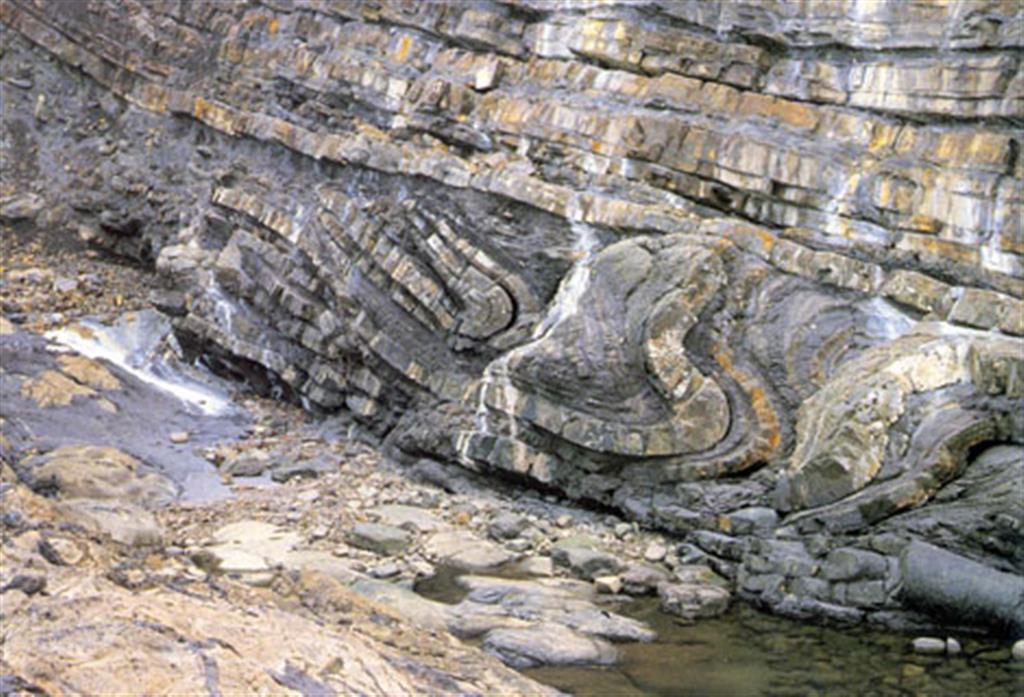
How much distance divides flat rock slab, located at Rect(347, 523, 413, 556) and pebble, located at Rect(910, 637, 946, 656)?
14.5ft

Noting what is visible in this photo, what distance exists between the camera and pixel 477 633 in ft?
32.2

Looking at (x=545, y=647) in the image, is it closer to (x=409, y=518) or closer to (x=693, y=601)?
(x=693, y=601)

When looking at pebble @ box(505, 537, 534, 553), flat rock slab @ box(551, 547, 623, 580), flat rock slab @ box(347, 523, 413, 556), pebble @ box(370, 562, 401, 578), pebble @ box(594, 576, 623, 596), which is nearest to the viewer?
pebble @ box(370, 562, 401, 578)

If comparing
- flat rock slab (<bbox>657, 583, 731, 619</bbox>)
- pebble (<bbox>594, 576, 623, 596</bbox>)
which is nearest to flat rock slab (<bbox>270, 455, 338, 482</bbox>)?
pebble (<bbox>594, 576, 623, 596</bbox>)

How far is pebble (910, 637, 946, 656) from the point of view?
996 cm

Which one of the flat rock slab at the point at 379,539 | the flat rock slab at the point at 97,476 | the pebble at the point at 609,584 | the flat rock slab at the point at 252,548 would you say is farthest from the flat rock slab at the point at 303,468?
the pebble at the point at 609,584

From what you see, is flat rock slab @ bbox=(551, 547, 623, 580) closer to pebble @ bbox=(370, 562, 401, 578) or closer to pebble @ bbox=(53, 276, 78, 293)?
pebble @ bbox=(370, 562, 401, 578)

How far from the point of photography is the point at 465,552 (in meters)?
11.9

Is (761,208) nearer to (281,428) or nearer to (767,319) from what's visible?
(767,319)

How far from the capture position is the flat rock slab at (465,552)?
11633 millimetres

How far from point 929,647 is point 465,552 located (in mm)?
4009

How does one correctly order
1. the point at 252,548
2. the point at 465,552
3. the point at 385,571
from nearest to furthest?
1. the point at 385,571
2. the point at 252,548
3. the point at 465,552

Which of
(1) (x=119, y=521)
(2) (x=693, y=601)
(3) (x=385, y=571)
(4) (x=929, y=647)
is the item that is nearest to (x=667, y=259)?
(2) (x=693, y=601)

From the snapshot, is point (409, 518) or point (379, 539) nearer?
point (379, 539)
